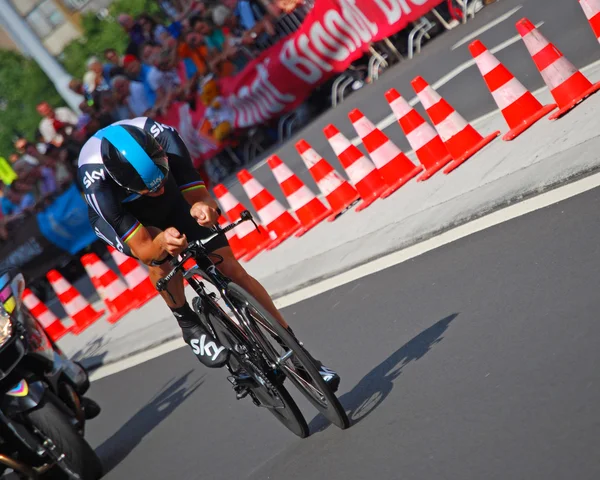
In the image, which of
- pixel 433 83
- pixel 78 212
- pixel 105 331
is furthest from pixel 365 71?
pixel 105 331

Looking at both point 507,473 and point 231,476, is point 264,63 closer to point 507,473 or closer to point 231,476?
point 231,476

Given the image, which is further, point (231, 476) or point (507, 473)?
point (231, 476)

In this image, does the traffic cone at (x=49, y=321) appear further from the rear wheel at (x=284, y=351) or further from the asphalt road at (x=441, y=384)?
the rear wheel at (x=284, y=351)

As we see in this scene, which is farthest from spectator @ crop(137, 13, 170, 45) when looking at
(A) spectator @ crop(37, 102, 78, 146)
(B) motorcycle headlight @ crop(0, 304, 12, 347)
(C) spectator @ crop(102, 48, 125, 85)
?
(B) motorcycle headlight @ crop(0, 304, 12, 347)

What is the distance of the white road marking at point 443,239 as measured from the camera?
693 cm

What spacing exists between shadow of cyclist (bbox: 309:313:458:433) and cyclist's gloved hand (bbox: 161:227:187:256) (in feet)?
4.42

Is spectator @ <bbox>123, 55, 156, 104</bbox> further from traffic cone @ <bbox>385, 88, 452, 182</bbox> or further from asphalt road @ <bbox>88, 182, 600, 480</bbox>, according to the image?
asphalt road @ <bbox>88, 182, 600, 480</bbox>

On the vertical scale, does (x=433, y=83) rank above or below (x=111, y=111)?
below

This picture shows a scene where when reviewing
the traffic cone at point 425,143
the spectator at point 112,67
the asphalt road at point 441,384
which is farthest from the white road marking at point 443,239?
the spectator at point 112,67

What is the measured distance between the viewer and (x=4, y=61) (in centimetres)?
9656

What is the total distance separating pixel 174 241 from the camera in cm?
549

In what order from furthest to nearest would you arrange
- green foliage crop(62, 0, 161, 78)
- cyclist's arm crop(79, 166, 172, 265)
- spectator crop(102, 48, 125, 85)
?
green foliage crop(62, 0, 161, 78), spectator crop(102, 48, 125, 85), cyclist's arm crop(79, 166, 172, 265)

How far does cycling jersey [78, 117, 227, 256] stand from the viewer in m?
5.84

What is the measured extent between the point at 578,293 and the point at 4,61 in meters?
96.7
